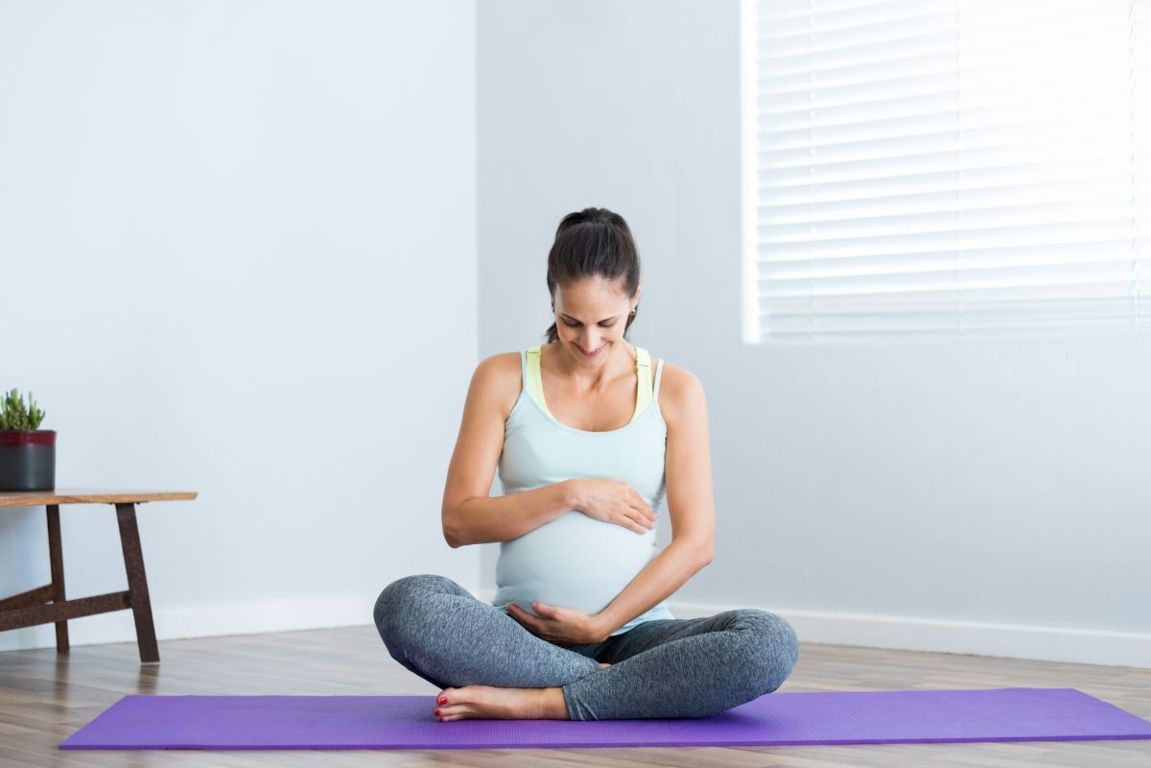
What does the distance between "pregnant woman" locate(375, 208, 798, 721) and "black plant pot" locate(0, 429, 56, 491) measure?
1.25m

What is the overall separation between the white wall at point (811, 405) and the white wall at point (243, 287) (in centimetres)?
27

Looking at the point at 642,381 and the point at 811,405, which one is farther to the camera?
the point at 811,405

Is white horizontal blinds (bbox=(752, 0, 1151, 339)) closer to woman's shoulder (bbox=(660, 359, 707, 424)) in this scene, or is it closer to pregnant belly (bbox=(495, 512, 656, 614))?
woman's shoulder (bbox=(660, 359, 707, 424))

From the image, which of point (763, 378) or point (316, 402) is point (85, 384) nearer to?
point (316, 402)

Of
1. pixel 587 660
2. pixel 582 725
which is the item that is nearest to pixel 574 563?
pixel 587 660

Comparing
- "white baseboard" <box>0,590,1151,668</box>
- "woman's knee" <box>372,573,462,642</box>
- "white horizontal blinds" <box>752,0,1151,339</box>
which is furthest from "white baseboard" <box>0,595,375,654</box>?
"woman's knee" <box>372,573,462,642</box>

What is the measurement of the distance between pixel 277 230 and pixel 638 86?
43.8 inches

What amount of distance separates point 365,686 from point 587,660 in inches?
29.0

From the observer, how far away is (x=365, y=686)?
2938 millimetres

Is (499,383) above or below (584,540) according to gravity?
above

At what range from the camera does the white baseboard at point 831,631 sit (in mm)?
3369

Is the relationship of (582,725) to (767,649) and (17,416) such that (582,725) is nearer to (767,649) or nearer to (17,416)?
(767,649)

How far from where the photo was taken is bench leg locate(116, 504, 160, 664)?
10.8ft

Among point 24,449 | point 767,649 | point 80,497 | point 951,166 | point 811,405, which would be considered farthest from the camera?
point 811,405
